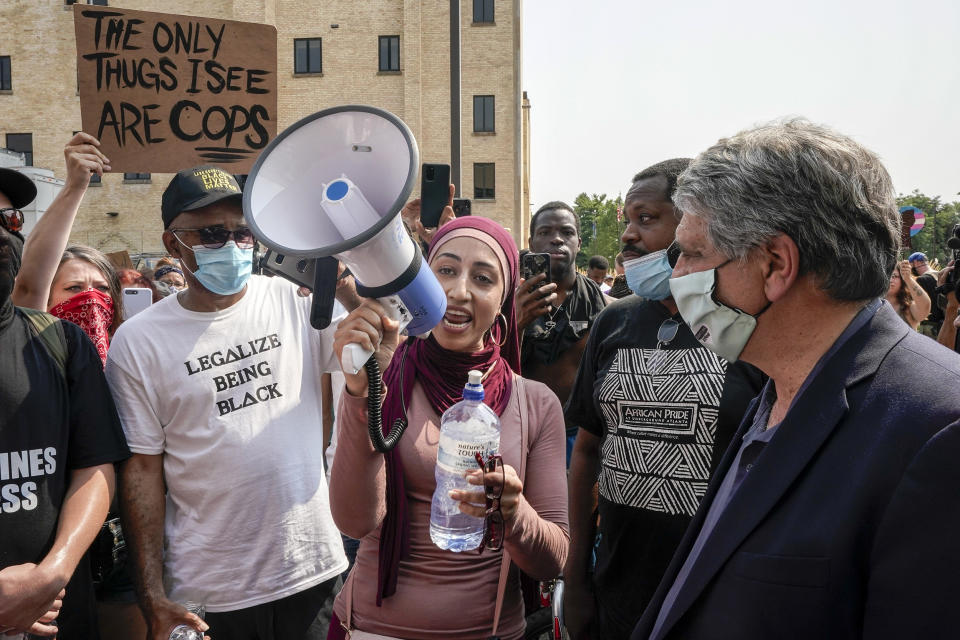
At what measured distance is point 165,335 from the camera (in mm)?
2574

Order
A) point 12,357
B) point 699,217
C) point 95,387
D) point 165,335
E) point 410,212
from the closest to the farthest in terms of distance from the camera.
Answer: point 699,217 → point 12,357 → point 95,387 → point 165,335 → point 410,212

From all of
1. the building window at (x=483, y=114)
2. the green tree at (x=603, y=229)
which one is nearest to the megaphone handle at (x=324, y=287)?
the building window at (x=483, y=114)

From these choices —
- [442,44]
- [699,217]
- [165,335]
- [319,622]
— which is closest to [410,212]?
[165,335]

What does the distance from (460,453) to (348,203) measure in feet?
2.27

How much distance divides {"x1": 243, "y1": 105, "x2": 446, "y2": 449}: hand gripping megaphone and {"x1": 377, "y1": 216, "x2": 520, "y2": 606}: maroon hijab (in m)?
0.47

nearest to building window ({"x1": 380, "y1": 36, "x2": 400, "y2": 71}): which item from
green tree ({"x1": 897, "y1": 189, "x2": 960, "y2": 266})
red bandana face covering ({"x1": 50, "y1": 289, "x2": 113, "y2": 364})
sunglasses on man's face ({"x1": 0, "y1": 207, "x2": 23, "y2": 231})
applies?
red bandana face covering ({"x1": 50, "y1": 289, "x2": 113, "y2": 364})

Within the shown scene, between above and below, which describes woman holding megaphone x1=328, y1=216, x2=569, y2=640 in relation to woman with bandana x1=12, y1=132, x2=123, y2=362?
below

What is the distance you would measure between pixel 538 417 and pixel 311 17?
1196 inches

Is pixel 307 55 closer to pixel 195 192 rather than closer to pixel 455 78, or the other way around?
pixel 455 78

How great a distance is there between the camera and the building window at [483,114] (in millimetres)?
28578

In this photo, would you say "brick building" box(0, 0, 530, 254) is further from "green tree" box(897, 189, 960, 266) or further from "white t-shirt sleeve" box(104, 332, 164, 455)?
"green tree" box(897, 189, 960, 266)

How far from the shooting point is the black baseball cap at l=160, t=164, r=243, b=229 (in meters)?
2.70

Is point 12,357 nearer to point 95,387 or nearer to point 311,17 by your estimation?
point 95,387

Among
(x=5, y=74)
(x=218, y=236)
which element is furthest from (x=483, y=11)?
(x=218, y=236)
